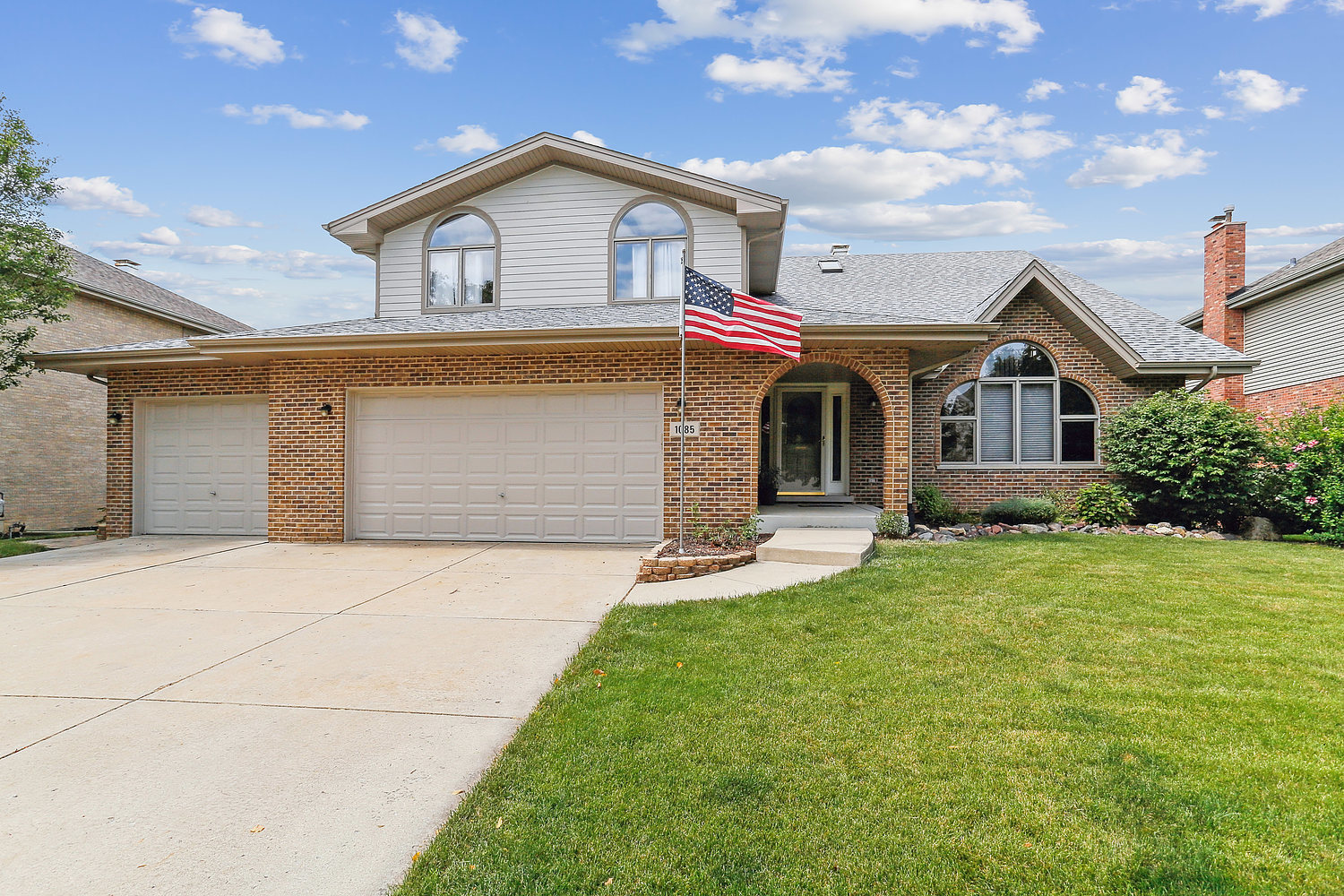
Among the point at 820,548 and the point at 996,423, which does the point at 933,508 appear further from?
the point at 820,548

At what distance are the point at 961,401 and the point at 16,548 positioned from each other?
16319 millimetres

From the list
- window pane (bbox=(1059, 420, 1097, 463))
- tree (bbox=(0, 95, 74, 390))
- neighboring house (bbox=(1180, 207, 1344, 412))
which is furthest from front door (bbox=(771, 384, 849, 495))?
tree (bbox=(0, 95, 74, 390))

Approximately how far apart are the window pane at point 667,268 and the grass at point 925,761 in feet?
21.8

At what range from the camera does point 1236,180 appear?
15.5 metres

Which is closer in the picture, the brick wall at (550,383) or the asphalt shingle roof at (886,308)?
the brick wall at (550,383)

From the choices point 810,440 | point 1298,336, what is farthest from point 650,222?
point 1298,336

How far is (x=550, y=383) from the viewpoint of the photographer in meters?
10.3

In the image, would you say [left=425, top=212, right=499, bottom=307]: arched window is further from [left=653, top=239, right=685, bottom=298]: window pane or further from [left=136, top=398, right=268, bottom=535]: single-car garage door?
[left=136, top=398, right=268, bottom=535]: single-car garage door

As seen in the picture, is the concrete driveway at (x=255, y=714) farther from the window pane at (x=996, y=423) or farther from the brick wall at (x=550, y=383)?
the window pane at (x=996, y=423)

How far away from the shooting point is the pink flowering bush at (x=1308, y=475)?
412 inches

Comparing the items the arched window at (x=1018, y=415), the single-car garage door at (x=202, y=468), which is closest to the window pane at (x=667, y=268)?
the arched window at (x=1018, y=415)

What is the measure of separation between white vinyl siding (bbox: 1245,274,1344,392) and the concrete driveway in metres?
18.5

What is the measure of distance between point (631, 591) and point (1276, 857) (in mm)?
5273

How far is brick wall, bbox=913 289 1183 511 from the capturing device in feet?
42.1
